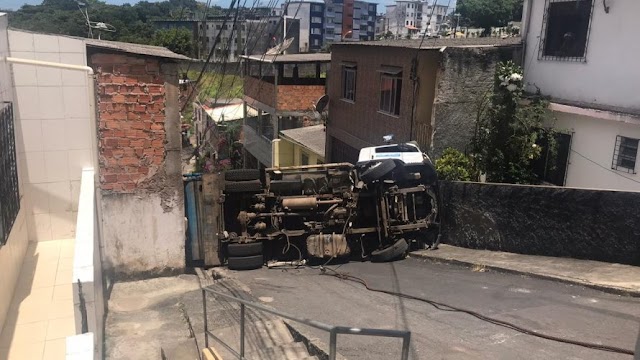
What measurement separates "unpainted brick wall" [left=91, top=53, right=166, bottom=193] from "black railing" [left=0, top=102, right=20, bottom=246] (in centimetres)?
153

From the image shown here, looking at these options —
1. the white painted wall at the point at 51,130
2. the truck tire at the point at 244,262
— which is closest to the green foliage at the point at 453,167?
the truck tire at the point at 244,262

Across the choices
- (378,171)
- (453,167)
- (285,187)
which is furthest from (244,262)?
(453,167)

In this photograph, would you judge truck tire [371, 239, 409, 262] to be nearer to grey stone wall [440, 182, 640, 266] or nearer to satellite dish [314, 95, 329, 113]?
grey stone wall [440, 182, 640, 266]

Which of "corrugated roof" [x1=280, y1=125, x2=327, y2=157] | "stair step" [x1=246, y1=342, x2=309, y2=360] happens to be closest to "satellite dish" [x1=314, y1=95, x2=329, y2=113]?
"corrugated roof" [x1=280, y1=125, x2=327, y2=157]

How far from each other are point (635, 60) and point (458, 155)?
12.5ft

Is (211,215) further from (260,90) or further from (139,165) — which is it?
(260,90)

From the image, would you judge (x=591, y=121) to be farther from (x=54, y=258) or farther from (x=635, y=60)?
(x=54, y=258)

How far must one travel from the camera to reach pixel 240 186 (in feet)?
30.8

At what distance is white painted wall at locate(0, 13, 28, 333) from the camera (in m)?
5.39

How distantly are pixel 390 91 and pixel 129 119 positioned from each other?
8369 millimetres

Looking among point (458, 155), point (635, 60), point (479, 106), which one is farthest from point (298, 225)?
point (635, 60)

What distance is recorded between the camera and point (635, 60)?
10062mm

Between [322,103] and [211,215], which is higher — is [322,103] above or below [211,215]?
above


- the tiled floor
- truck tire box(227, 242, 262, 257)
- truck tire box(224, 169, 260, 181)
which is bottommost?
truck tire box(227, 242, 262, 257)
